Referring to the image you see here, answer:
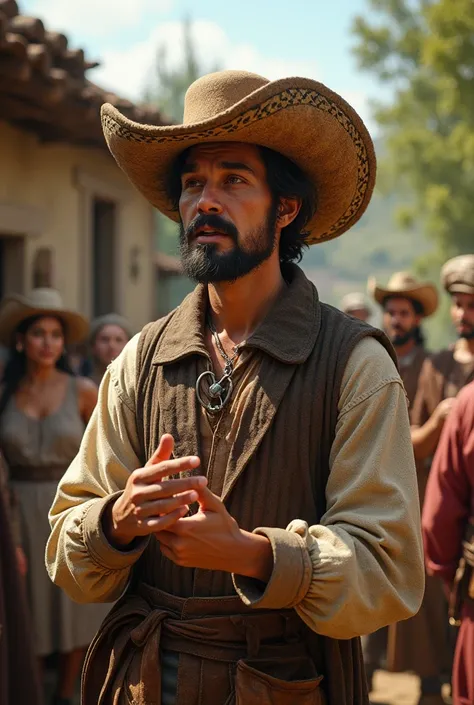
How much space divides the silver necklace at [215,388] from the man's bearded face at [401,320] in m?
5.24

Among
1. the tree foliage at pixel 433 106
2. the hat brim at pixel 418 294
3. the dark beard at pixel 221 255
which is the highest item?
the tree foliage at pixel 433 106

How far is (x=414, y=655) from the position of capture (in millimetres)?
7363

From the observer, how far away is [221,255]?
3.06 m

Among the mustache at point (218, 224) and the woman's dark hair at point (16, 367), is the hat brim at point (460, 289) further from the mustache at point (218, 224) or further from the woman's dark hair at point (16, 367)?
the mustache at point (218, 224)

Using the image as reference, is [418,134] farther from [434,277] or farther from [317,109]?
[317,109]

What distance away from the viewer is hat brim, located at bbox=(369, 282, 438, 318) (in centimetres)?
876

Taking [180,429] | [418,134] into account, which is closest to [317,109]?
[180,429]

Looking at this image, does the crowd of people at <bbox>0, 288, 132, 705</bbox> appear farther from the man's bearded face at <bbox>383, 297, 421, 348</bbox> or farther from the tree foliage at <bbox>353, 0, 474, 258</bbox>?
the tree foliage at <bbox>353, 0, 474, 258</bbox>

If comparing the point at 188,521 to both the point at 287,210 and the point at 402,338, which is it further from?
the point at 402,338

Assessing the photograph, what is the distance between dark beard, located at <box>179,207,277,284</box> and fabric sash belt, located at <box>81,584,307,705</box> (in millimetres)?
840

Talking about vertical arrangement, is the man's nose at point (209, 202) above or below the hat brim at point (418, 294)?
below

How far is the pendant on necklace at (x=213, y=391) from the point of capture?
3.01m

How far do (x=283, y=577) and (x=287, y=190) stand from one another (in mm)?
1119

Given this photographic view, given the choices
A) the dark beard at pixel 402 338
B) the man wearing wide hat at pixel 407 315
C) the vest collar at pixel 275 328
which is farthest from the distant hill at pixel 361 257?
the vest collar at pixel 275 328
